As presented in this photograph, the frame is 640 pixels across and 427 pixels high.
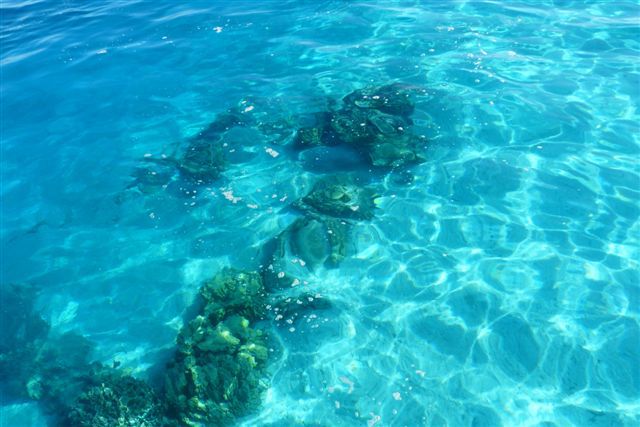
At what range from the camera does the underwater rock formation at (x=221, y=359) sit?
22.7ft

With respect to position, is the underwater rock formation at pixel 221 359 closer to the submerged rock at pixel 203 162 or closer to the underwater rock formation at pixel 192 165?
the submerged rock at pixel 203 162

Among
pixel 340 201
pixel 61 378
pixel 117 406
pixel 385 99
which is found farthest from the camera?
pixel 385 99

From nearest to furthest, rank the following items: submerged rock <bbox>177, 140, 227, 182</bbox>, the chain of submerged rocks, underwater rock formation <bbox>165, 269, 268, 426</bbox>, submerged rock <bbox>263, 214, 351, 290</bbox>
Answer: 1. underwater rock formation <bbox>165, 269, 268, 426</bbox>
2. the chain of submerged rocks
3. submerged rock <bbox>263, 214, 351, 290</bbox>
4. submerged rock <bbox>177, 140, 227, 182</bbox>

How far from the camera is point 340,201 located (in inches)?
390

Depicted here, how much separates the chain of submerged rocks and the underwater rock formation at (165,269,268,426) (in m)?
0.02

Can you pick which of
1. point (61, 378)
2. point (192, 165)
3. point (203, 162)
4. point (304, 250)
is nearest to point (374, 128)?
point (304, 250)

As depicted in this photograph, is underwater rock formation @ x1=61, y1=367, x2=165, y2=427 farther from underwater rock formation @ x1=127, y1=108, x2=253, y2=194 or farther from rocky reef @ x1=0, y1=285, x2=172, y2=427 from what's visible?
underwater rock formation @ x1=127, y1=108, x2=253, y2=194

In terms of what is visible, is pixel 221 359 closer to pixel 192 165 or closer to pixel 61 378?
pixel 61 378

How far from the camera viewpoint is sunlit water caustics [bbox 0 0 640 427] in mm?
7121

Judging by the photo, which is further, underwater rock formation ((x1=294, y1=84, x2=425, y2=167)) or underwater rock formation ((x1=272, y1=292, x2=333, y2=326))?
underwater rock formation ((x1=294, y1=84, x2=425, y2=167))

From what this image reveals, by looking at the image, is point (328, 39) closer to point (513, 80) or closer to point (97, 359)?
point (513, 80)

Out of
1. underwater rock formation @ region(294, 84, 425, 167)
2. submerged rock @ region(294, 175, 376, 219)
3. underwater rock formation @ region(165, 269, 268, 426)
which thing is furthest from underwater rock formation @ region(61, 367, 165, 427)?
underwater rock formation @ region(294, 84, 425, 167)

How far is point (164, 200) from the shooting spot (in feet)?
35.7

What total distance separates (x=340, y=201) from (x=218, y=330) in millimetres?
3949
